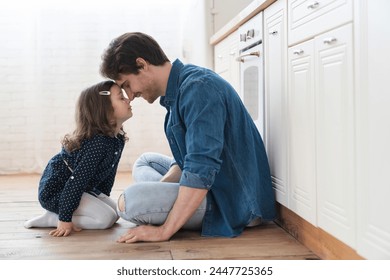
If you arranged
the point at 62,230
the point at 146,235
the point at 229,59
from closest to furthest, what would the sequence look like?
the point at 146,235 → the point at 62,230 → the point at 229,59

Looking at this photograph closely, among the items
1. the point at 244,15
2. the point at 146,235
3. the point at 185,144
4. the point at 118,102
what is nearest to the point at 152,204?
the point at 146,235

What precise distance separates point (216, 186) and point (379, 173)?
79 centimetres

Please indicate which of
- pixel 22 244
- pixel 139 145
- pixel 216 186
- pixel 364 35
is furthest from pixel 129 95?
pixel 139 145

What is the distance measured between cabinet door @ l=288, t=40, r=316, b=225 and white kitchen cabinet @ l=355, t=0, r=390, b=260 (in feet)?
1.15

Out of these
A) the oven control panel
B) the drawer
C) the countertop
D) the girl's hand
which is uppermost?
the countertop

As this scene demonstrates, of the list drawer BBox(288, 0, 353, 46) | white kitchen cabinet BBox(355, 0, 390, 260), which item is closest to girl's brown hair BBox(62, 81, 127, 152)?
drawer BBox(288, 0, 353, 46)

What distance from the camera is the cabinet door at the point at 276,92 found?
6.70 feet

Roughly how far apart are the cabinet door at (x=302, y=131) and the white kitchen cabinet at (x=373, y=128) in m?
0.35

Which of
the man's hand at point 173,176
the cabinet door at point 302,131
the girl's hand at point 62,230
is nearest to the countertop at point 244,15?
the cabinet door at point 302,131

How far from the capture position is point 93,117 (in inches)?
85.7

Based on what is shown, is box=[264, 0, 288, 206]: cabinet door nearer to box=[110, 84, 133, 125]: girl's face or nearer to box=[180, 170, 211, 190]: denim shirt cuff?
box=[180, 170, 211, 190]: denim shirt cuff

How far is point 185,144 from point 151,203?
243 mm

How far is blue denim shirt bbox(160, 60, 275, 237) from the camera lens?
188 cm

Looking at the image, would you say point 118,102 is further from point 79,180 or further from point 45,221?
point 45,221
